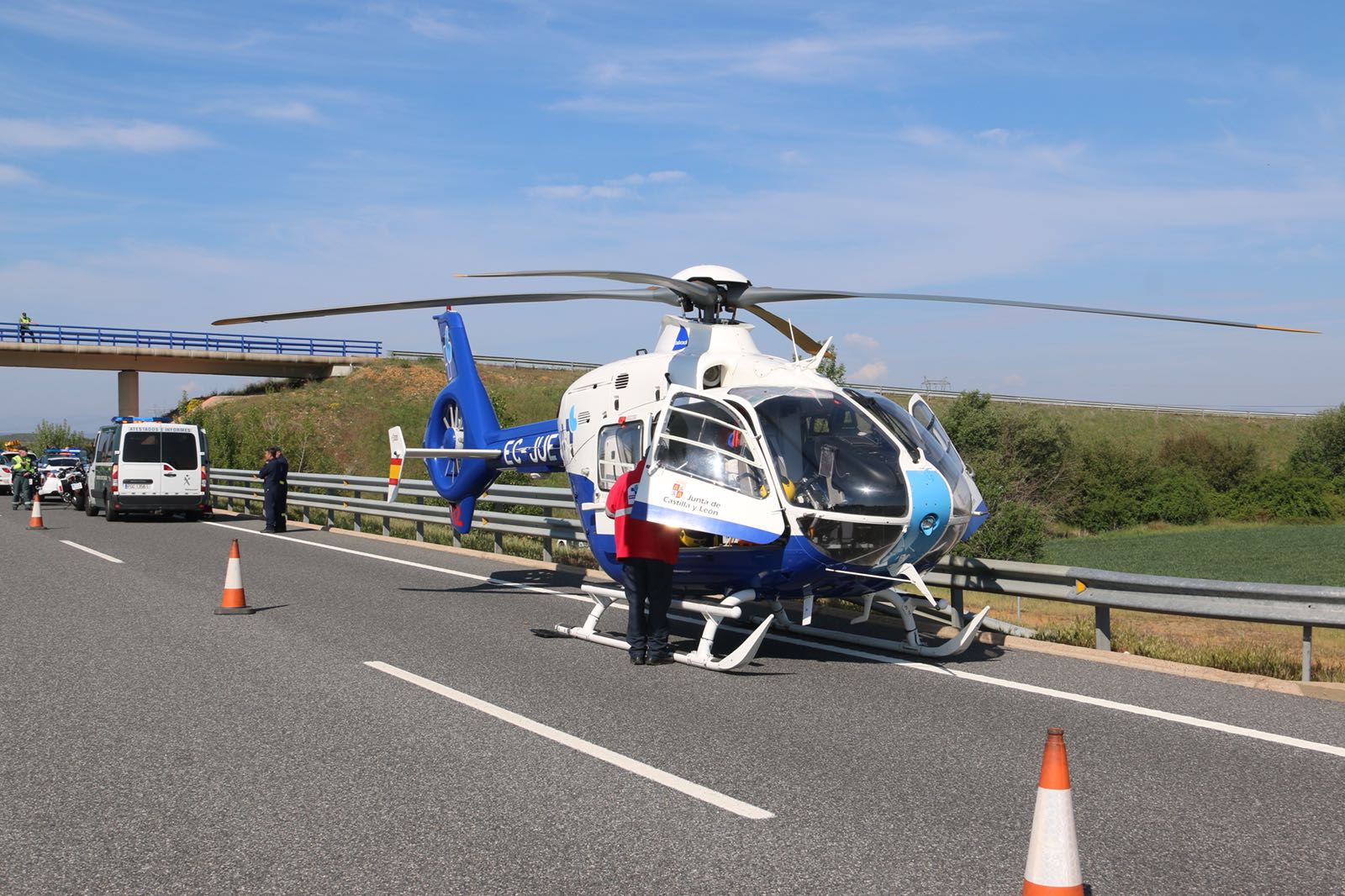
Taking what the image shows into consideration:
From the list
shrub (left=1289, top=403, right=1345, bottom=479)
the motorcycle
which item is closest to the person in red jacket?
the motorcycle

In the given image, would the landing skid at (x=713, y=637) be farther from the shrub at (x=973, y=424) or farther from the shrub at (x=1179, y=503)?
the shrub at (x=1179, y=503)

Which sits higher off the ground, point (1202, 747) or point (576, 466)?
point (576, 466)

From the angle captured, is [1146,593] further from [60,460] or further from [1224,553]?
[60,460]

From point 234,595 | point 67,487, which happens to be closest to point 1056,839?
point 234,595

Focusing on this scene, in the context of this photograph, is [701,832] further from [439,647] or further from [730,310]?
[730,310]

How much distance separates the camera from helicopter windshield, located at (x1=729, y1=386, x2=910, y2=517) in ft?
27.6

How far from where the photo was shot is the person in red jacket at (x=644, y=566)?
29.5 feet

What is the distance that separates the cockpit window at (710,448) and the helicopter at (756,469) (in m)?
0.01

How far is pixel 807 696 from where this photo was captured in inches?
305

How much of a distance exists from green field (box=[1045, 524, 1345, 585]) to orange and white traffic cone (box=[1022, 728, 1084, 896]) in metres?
30.7

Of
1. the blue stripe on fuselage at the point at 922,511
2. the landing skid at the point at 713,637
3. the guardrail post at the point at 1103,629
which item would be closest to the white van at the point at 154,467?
the landing skid at the point at 713,637

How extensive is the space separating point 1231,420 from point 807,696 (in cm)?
8714

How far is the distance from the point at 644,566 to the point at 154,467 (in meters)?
20.8

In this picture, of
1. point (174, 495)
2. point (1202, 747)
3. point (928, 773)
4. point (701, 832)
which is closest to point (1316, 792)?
point (1202, 747)
